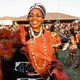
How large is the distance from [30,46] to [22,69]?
15cm

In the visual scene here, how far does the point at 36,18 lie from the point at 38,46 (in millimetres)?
192

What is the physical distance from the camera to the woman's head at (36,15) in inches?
93.5

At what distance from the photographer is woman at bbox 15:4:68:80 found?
7.46ft

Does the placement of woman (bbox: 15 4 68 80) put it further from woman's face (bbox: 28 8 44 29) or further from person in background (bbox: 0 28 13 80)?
person in background (bbox: 0 28 13 80)


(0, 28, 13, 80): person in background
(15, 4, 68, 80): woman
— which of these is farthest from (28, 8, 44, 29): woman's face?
(0, 28, 13, 80): person in background

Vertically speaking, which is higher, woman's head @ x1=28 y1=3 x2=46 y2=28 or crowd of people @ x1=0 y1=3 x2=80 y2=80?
woman's head @ x1=28 y1=3 x2=46 y2=28

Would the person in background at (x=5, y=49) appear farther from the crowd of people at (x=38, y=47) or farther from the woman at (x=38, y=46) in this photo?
the woman at (x=38, y=46)

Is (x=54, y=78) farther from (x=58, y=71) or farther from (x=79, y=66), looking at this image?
(x=79, y=66)

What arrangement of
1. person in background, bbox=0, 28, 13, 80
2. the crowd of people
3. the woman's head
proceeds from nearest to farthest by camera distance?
person in background, bbox=0, 28, 13, 80
the crowd of people
the woman's head

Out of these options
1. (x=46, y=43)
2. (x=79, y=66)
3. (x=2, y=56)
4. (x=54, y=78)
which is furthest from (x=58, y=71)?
(x=79, y=66)

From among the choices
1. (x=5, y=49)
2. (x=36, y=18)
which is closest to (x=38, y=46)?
(x=36, y=18)

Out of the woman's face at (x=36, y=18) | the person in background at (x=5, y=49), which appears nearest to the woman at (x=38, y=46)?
the woman's face at (x=36, y=18)

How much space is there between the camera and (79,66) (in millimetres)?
5629

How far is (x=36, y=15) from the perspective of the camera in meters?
2.39
